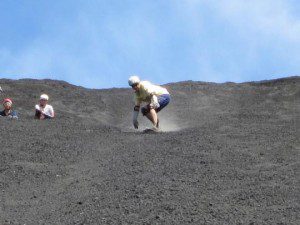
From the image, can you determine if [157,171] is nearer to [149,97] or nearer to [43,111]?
[149,97]

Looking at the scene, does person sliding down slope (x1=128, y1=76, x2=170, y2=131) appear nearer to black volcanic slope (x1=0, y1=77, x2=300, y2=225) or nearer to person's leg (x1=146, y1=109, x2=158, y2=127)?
person's leg (x1=146, y1=109, x2=158, y2=127)

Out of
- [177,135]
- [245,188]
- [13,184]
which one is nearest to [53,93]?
[177,135]

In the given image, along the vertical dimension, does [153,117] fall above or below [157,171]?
→ above

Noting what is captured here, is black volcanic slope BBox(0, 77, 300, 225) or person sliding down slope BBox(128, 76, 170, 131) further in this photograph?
person sliding down slope BBox(128, 76, 170, 131)

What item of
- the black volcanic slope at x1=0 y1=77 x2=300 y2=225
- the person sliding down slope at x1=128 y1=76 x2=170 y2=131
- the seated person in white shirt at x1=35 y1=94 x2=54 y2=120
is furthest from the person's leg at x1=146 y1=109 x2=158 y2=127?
the seated person in white shirt at x1=35 y1=94 x2=54 y2=120

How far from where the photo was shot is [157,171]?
12633 millimetres

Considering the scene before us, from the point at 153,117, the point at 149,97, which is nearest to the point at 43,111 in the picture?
the point at 149,97

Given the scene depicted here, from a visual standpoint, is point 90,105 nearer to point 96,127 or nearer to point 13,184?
point 96,127

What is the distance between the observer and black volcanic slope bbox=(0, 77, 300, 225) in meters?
10.3

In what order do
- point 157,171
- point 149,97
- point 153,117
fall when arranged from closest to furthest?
point 157,171 < point 153,117 < point 149,97

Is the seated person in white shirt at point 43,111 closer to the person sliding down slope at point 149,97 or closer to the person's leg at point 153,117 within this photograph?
the person sliding down slope at point 149,97

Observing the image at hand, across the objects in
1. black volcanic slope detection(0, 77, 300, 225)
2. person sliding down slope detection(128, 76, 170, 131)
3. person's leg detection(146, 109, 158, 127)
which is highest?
person sliding down slope detection(128, 76, 170, 131)

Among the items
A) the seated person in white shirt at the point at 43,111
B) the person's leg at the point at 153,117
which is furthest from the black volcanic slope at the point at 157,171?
the seated person in white shirt at the point at 43,111

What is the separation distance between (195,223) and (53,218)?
6.33 ft
